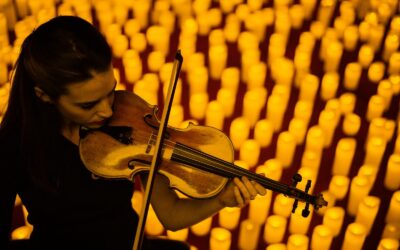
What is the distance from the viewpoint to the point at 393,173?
1609mm

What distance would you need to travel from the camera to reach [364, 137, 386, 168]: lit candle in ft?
5.33

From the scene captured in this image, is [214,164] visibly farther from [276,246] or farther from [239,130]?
[239,130]

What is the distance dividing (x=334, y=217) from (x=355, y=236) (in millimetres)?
77

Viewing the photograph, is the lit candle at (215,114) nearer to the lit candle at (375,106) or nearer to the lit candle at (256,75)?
the lit candle at (256,75)

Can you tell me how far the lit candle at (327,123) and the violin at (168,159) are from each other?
25.3 inches

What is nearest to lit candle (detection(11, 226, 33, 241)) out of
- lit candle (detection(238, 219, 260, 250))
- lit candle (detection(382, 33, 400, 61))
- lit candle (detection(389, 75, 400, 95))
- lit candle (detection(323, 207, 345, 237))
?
lit candle (detection(238, 219, 260, 250))

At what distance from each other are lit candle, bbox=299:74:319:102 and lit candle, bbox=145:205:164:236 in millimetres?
663

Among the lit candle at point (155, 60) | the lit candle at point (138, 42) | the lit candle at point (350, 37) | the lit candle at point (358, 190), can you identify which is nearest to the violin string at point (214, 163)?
the lit candle at point (358, 190)

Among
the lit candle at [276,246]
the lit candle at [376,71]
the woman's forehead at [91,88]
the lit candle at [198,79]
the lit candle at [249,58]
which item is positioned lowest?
the lit candle at [276,246]

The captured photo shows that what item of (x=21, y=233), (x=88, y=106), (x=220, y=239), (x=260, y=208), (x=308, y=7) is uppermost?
(x=308, y=7)

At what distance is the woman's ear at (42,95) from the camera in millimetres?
1024

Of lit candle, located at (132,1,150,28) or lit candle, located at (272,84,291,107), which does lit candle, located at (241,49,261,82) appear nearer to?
lit candle, located at (272,84,291,107)

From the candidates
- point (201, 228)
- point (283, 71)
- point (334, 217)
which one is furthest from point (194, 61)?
point (334, 217)

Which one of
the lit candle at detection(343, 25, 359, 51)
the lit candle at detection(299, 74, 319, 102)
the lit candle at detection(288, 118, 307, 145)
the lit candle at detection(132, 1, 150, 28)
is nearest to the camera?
the lit candle at detection(288, 118, 307, 145)
